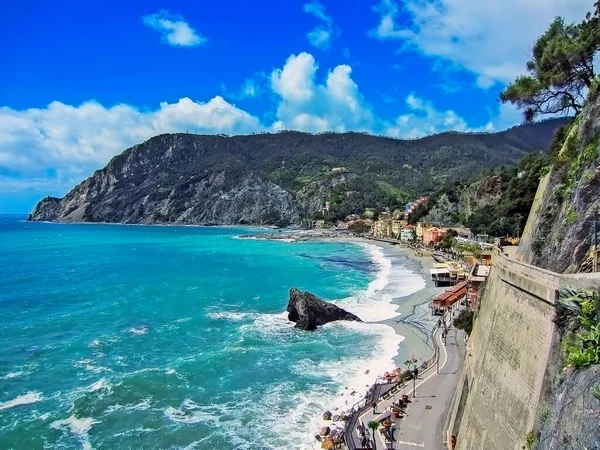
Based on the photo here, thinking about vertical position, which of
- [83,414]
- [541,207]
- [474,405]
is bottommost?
[83,414]

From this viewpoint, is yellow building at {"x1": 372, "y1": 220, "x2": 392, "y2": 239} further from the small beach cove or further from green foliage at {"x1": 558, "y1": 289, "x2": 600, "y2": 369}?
green foliage at {"x1": 558, "y1": 289, "x2": 600, "y2": 369}

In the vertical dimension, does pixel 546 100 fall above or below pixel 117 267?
above

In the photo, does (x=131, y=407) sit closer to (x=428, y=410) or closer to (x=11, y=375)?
(x=11, y=375)

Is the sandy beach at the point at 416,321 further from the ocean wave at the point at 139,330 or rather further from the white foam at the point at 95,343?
the white foam at the point at 95,343

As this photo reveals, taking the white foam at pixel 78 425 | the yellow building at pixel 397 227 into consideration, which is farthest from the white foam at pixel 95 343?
the yellow building at pixel 397 227

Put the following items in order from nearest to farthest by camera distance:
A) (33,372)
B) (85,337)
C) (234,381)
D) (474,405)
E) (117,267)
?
(474,405), (234,381), (33,372), (85,337), (117,267)

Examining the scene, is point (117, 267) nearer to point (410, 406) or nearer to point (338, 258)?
point (338, 258)

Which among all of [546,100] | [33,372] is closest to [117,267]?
[33,372]
